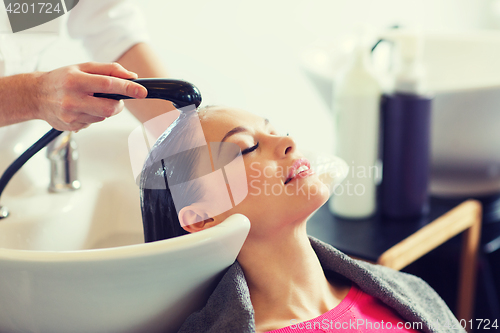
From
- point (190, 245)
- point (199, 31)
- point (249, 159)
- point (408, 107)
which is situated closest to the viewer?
point (190, 245)

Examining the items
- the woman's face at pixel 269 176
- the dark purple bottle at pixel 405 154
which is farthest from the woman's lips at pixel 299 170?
the dark purple bottle at pixel 405 154

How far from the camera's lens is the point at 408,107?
1.03 meters

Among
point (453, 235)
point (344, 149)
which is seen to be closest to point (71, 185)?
point (344, 149)

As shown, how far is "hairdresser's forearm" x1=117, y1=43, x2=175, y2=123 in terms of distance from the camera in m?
0.80

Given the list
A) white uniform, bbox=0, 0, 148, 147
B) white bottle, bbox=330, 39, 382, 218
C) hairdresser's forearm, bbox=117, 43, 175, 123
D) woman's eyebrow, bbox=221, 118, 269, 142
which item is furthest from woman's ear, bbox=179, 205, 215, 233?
white bottle, bbox=330, 39, 382, 218

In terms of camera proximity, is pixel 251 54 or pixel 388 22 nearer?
pixel 251 54

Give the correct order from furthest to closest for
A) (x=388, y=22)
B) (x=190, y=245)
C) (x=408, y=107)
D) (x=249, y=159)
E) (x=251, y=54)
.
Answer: (x=388, y=22) → (x=251, y=54) → (x=408, y=107) → (x=249, y=159) → (x=190, y=245)

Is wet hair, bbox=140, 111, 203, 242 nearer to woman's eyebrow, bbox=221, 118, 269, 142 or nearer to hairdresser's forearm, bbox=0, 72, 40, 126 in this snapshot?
woman's eyebrow, bbox=221, 118, 269, 142

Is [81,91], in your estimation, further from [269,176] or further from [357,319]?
[357,319]

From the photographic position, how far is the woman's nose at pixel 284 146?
65cm

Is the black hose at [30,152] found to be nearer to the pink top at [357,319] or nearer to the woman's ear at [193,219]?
the woman's ear at [193,219]

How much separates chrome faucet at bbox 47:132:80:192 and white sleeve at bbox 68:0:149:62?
0.57 ft

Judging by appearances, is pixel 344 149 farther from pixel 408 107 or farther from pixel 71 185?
pixel 71 185

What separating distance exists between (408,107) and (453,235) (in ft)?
1.06
